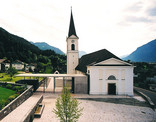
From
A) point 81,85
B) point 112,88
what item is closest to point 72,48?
point 81,85

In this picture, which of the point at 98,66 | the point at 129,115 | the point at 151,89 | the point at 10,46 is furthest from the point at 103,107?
the point at 10,46

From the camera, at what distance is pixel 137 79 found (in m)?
52.7

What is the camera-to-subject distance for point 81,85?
85.5 feet

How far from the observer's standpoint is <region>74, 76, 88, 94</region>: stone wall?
2598cm

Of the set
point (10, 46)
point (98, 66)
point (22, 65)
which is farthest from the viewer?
point (10, 46)

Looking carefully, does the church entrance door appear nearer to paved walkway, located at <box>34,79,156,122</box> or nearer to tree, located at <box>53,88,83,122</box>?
paved walkway, located at <box>34,79,156,122</box>

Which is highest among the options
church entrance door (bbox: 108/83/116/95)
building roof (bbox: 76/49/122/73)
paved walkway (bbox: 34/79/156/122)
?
building roof (bbox: 76/49/122/73)

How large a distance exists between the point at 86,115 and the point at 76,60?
1018 inches

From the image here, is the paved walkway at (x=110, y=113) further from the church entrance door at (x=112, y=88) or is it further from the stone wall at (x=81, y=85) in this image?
the stone wall at (x=81, y=85)

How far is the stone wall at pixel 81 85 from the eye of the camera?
26.0m

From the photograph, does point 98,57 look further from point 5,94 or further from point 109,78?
point 5,94

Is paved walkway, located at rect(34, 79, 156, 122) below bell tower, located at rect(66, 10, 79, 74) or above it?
below

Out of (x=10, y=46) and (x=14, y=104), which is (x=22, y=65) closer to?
(x=10, y=46)

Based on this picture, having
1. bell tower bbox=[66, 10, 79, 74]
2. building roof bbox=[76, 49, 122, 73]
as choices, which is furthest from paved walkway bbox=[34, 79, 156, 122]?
bell tower bbox=[66, 10, 79, 74]
